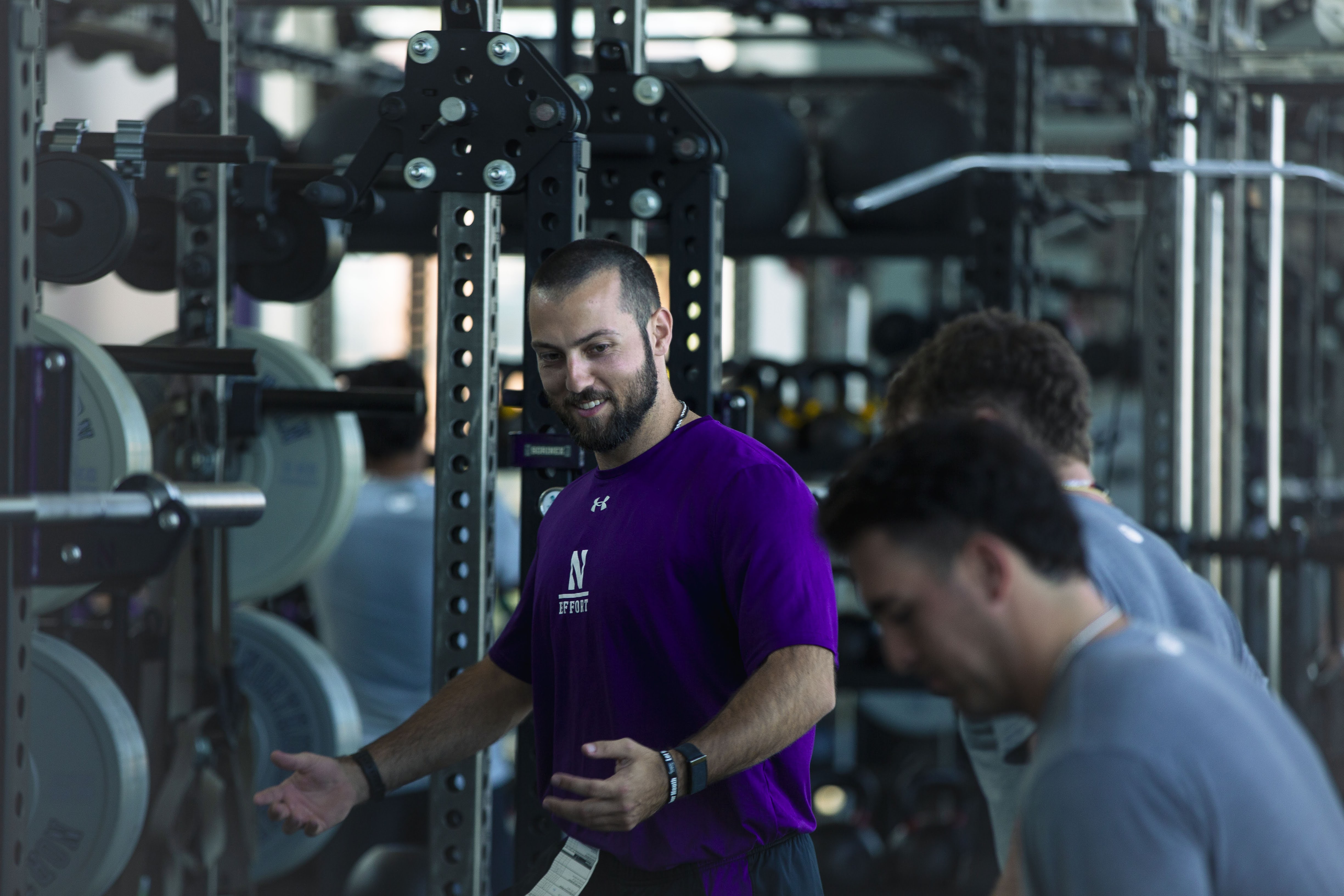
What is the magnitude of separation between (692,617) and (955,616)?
82 centimetres

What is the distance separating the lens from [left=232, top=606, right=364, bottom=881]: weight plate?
3.21 metres

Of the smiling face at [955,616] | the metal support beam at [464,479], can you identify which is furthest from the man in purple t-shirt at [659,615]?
the smiling face at [955,616]

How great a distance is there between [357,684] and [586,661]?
1880 mm

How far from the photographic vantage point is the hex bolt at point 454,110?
2.23 metres

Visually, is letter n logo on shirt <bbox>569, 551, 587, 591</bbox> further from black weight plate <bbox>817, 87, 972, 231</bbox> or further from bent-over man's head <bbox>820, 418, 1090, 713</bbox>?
black weight plate <bbox>817, 87, 972, 231</bbox>

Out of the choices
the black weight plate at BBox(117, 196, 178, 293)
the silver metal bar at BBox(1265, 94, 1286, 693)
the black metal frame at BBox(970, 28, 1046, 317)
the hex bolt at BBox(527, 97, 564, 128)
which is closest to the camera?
the hex bolt at BBox(527, 97, 564, 128)

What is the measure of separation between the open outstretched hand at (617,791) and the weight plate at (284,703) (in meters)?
1.77

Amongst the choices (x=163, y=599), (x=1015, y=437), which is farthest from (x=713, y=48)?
(x=1015, y=437)

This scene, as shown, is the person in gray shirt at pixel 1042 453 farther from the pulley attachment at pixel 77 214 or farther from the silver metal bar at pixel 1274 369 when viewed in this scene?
the silver metal bar at pixel 1274 369

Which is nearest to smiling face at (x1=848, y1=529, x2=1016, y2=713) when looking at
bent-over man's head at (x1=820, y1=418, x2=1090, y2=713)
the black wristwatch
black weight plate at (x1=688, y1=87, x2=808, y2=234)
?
bent-over man's head at (x1=820, y1=418, x2=1090, y2=713)

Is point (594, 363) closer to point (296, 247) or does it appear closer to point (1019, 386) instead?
point (1019, 386)

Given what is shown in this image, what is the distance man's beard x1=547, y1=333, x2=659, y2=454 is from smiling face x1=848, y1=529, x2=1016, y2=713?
0.85 meters

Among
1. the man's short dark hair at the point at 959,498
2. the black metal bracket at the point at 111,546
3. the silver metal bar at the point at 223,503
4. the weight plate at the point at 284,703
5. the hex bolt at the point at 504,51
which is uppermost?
the hex bolt at the point at 504,51

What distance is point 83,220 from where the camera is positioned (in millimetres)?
2395
